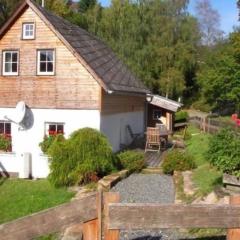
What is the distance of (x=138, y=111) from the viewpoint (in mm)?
29344

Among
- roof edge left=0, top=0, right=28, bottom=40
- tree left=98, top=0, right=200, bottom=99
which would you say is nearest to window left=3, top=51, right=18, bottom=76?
roof edge left=0, top=0, right=28, bottom=40

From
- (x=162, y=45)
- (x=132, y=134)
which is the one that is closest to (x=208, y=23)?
(x=162, y=45)

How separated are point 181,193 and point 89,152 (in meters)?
4.82

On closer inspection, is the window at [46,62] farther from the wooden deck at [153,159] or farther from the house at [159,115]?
the house at [159,115]

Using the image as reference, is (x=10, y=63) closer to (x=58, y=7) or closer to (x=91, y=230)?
(x=91, y=230)

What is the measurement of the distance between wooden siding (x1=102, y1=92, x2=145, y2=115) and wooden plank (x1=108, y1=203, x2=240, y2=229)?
14683 mm

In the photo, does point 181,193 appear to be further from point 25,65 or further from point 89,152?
point 25,65

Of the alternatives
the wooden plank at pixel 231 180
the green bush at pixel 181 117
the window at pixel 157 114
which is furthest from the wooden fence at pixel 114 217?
the green bush at pixel 181 117

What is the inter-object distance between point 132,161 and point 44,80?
495cm

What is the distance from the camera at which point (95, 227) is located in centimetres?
538

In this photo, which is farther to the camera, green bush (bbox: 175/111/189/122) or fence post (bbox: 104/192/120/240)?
green bush (bbox: 175/111/189/122)

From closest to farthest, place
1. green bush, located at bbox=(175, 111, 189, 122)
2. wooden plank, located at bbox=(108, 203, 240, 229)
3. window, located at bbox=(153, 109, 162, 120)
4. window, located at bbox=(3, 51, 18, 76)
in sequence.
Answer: wooden plank, located at bbox=(108, 203, 240, 229) → window, located at bbox=(3, 51, 18, 76) → window, located at bbox=(153, 109, 162, 120) → green bush, located at bbox=(175, 111, 189, 122)

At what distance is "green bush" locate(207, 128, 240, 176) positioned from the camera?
10.6 meters

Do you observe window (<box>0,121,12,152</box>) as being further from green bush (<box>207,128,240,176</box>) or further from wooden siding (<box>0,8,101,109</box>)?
green bush (<box>207,128,240,176</box>)
